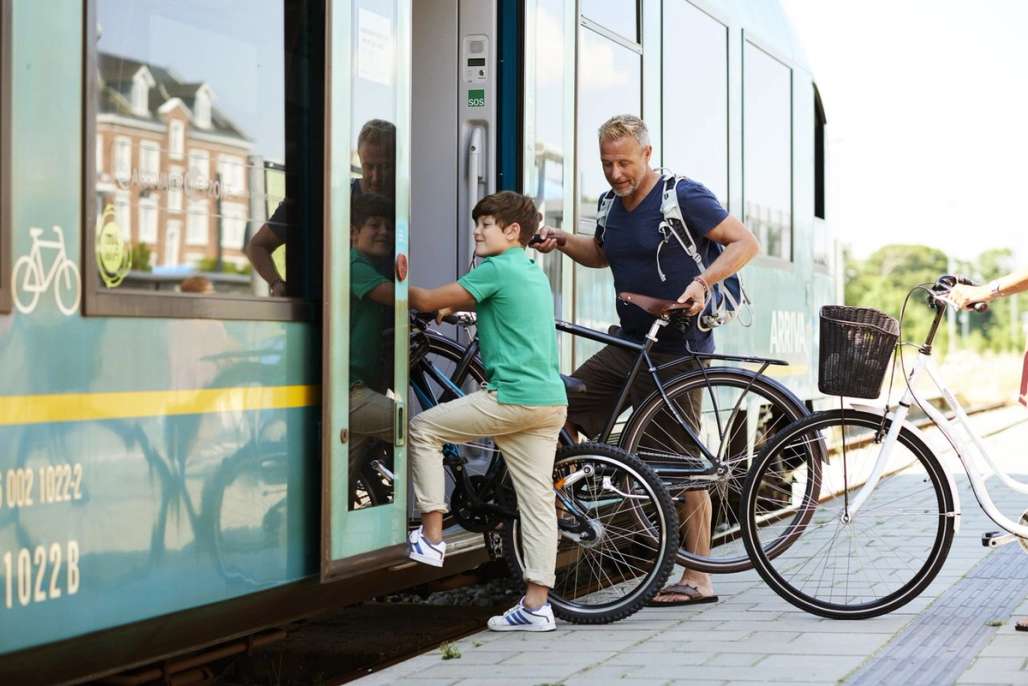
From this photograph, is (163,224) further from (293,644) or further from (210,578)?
(293,644)

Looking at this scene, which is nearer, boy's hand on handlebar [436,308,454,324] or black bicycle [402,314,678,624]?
boy's hand on handlebar [436,308,454,324]

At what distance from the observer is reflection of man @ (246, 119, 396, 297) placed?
15.5 feet

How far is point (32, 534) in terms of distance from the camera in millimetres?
3742

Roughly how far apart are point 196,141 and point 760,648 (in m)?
2.56

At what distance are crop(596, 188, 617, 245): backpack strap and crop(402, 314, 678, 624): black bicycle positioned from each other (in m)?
0.81

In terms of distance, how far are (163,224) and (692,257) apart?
2.76 metres

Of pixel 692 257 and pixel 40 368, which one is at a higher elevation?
pixel 692 257

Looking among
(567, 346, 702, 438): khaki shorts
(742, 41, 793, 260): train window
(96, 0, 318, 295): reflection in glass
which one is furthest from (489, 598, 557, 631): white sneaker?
(742, 41, 793, 260): train window

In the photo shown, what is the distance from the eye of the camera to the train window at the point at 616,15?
23.8 feet

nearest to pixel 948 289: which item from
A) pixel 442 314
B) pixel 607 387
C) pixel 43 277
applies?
pixel 607 387

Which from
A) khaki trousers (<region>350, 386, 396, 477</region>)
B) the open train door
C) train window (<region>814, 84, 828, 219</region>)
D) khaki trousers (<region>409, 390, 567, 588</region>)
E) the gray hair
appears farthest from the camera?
train window (<region>814, 84, 828, 219</region>)

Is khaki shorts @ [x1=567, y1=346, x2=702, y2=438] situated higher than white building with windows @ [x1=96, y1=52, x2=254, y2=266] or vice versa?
white building with windows @ [x1=96, y1=52, x2=254, y2=266]

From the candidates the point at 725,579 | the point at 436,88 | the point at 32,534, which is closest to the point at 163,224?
the point at 32,534

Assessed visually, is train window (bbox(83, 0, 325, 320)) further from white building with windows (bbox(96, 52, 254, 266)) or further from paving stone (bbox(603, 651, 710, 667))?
paving stone (bbox(603, 651, 710, 667))
